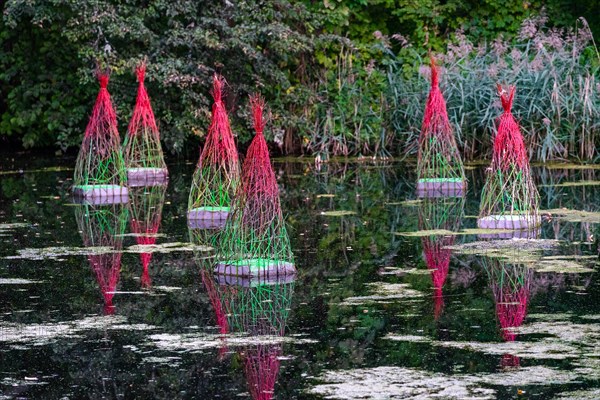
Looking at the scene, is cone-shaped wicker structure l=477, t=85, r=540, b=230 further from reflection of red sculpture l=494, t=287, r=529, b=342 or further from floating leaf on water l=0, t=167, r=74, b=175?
floating leaf on water l=0, t=167, r=74, b=175

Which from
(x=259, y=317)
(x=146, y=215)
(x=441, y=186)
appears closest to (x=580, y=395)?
(x=259, y=317)

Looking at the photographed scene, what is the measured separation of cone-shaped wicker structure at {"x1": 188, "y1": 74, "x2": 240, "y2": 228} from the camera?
36.6ft

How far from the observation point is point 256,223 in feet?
29.5

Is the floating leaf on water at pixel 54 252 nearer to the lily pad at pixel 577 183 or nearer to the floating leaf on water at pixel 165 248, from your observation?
the floating leaf on water at pixel 165 248

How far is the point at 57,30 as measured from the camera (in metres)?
18.2

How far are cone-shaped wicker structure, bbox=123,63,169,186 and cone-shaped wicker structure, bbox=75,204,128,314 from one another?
2031 millimetres

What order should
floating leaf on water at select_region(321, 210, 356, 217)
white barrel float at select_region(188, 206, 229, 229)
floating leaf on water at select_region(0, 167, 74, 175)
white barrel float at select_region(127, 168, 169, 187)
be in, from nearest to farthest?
white barrel float at select_region(188, 206, 229, 229) < floating leaf on water at select_region(321, 210, 356, 217) < white barrel float at select_region(127, 168, 169, 187) < floating leaf on water at select_region(0, 167, 74, 175)

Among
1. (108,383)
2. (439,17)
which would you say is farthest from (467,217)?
(439,17)

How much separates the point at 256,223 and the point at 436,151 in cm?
491

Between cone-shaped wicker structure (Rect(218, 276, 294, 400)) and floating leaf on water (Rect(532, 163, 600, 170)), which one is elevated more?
floating leaf on water (Rect(532, 163, 600, 170))

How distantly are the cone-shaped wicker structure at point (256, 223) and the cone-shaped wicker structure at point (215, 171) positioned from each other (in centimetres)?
224

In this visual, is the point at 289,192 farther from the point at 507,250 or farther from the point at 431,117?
the point at 507,250

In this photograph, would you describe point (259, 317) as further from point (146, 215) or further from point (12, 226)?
point (146, 215)

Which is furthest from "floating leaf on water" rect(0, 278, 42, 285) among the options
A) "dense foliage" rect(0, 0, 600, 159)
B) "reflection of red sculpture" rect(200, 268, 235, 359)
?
"dense foliage" rect(0, 0, 600, 159)
